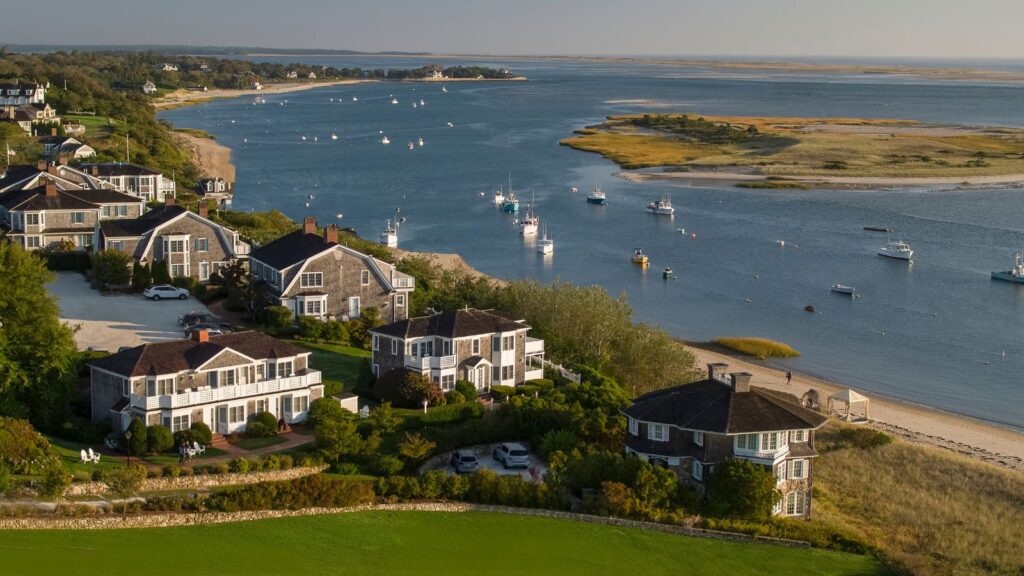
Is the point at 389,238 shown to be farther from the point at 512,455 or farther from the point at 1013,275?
the point at 512,455

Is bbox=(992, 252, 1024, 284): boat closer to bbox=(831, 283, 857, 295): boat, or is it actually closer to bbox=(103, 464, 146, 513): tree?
bbox=(831, 283, 857, 295): boat

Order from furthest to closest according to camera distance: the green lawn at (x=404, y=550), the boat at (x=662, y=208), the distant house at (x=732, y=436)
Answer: the boat at (x=662, y=208) → the distant house at (x=732, y=436) → the green lawn at (x=404, y=550)

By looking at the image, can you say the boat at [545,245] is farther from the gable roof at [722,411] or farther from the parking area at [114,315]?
the gable roof at [722,411]

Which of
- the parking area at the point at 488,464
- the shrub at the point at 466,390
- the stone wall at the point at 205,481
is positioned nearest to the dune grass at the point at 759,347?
the shrub at the point at 466,390

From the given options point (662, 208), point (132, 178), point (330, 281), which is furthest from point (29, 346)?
point (662, 208)

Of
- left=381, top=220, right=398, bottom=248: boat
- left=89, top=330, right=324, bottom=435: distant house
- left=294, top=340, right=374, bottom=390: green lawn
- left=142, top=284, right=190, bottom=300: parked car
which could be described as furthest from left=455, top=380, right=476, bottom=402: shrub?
left=381, top=220, right=398, bottom=248: boat
